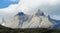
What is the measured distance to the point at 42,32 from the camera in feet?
580

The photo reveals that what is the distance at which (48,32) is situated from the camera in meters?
174

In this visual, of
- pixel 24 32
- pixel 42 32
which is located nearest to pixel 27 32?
pixel 24 32

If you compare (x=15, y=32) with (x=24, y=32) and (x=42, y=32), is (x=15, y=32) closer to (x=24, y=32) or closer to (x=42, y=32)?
(x=24, y=32)

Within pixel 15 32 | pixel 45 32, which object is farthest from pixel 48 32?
pixel 15 32

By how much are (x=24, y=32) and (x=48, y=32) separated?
77.8ft

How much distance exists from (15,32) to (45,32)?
1131 inches

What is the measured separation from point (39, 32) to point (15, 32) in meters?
25.3

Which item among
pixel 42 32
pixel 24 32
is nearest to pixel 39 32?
pixel 42 32

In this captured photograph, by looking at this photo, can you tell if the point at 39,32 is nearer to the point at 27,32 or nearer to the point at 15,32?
the point at 27,32

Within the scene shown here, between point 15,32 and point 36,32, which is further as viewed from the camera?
point 36,32

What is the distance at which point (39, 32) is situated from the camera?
6944 inches

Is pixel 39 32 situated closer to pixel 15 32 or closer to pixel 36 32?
pixel 36 32

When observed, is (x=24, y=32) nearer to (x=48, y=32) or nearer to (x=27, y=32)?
(x=27, y=32)

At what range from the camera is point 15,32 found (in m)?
166
